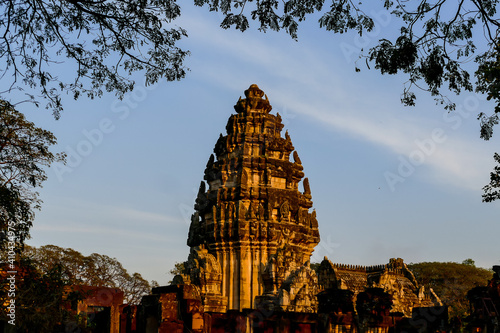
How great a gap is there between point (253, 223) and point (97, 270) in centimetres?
3062

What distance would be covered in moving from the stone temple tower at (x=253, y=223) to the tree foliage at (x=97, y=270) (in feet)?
83.7

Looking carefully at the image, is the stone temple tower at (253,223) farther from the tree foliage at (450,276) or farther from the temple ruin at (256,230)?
the tree foliage at (450,276)

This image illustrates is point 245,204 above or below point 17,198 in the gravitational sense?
above

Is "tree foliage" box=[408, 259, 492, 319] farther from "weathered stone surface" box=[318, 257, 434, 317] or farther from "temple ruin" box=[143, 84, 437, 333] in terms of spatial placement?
"temple ruin" box=[143, 84, 437, 333]

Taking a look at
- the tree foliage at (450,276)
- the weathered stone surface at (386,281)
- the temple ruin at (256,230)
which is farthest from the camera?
the tree foliage at (450,276)

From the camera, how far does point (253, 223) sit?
28.7m

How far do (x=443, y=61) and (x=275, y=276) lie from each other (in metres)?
18.0

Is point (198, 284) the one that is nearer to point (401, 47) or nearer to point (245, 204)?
point (245, 204)

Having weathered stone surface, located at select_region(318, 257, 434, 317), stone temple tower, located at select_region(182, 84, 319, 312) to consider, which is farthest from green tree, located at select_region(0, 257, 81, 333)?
weathered stone surface, located at select_region(318, 257, 434, 317)

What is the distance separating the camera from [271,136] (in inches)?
1257

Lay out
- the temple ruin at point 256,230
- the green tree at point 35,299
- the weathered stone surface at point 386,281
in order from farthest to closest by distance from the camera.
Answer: the weathered stone surface at point 386,281
the temple ruin at point 256,230
the green tree at point 35,299

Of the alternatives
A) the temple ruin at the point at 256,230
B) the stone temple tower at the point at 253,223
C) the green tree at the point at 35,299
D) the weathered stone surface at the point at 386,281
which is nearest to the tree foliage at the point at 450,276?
the weathered stone surface at the point at 386,281

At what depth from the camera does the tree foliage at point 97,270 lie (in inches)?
2061

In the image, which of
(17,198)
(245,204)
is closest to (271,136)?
(245,204)
